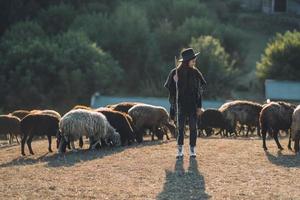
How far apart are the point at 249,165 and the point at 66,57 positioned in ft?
104

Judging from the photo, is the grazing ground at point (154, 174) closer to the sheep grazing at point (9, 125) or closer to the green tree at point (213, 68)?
the sheep grazing at point (9, 125)

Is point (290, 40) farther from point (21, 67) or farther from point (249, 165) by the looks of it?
point (249, 165)

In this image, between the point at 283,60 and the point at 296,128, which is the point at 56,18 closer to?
the point at 283,60

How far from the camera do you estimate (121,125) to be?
19.9 m

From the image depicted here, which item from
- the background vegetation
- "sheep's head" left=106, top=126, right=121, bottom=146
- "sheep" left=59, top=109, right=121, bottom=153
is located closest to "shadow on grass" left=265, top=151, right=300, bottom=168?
"sheep's head" left=106, top=126, right=121, bottom=146

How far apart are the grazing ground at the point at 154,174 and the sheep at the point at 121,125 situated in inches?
73.8

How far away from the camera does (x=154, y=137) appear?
23.0 metres

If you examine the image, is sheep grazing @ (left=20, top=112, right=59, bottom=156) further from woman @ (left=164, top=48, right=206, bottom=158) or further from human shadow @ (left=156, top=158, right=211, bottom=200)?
human shadow @ (left=156, top=158, right=211, bottom=200)

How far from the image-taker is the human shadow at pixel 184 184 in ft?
39.5

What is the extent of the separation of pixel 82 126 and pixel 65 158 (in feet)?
5.31

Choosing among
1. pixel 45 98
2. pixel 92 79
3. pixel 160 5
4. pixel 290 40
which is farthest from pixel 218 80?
pixel 160 5

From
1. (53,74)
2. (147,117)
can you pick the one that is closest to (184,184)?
(147,117)

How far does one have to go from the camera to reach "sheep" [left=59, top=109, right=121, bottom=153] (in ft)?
59.1

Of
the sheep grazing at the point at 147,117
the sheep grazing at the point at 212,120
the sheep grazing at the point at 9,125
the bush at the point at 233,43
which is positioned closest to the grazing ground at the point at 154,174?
the sheep grazing at the point at 147,117
